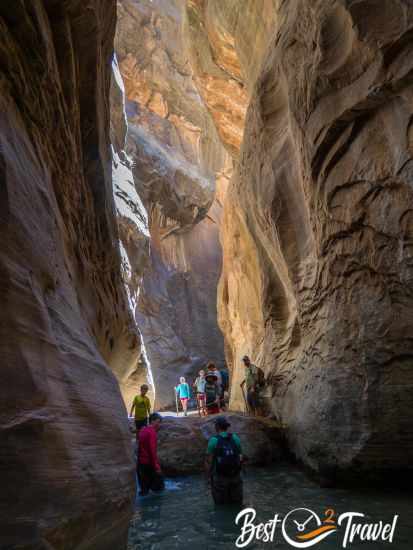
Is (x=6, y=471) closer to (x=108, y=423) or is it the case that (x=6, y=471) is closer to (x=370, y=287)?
(x=108, y=423)

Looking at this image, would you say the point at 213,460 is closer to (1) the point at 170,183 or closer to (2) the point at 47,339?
(2) the point at 47,339

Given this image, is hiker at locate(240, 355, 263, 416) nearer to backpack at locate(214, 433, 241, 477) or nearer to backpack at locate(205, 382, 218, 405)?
backpack at locate(205, 382, 218, 405)

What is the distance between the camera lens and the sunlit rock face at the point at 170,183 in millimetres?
26750

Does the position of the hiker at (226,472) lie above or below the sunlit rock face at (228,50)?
below

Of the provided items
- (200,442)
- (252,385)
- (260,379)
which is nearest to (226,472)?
(200,442)

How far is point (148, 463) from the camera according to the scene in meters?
6.30

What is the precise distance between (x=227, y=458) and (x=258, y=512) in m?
0.67

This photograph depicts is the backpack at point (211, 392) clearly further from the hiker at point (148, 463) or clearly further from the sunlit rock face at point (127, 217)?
the hiker at point (148, 463)

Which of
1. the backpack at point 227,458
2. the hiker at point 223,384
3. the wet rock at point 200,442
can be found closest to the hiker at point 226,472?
the backpack at point 227,458

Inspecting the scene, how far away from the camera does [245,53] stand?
11898mm

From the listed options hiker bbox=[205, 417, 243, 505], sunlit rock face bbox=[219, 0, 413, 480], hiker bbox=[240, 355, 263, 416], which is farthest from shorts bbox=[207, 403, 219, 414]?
hiker bbox=[205, 417, 243, 505]

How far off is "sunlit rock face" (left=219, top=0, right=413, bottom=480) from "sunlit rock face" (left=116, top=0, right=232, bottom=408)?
1852 cm

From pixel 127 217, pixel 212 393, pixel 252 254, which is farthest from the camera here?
pixel 127 217

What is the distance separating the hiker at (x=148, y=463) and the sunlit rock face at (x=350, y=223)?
90.6 inches
